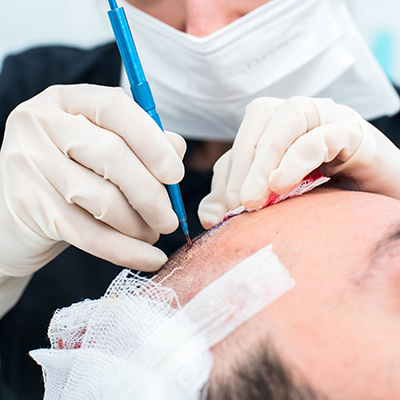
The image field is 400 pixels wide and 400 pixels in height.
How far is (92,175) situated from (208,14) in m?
0.66

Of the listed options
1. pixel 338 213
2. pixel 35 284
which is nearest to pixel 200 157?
pixel 35 284

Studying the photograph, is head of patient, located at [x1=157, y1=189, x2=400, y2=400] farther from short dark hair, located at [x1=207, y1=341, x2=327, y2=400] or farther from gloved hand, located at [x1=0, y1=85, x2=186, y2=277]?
gloved hand, located at [x1=0, y1=85, x2=186, y2=277]

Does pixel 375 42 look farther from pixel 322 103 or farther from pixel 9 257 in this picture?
pixel 9 257

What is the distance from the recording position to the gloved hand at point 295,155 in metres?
0.92

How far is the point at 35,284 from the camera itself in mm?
1550

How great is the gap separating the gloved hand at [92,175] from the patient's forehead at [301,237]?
0.52ft

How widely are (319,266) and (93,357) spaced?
1.37 feet

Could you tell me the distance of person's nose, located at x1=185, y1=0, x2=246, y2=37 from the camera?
4.06 feet

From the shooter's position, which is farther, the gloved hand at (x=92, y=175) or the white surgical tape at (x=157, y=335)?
the gloved hand at (x=92, y=175)

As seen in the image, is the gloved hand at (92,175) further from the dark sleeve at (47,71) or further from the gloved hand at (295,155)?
the dark sleeve at (47,71)

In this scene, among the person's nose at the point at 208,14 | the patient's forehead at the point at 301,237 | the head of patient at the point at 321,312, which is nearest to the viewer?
the head of patient at the point at 321,312

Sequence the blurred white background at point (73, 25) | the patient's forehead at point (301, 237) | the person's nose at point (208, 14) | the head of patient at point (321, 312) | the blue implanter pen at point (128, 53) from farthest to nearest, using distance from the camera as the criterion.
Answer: the blurred white background at point (73, 25) < the person's nose at point (208, 14) < the blue implanter pen at point (128, 53) < the patient's forehead at point (301, 237) < the head of patient at point (321, 312)

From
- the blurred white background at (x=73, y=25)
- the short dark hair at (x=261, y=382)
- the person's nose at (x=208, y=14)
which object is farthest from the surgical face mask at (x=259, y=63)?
the short dark hair at (x=261, y=382)

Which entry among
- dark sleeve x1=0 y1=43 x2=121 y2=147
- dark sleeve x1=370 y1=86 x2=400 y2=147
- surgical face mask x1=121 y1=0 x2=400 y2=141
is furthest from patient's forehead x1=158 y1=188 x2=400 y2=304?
dark sleeve x1=0 y1=43 x2=121 y2=147
